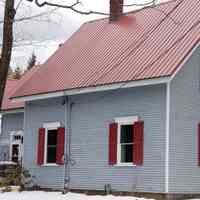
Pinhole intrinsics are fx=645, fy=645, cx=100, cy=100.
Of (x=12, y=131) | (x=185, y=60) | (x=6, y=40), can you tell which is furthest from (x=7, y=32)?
(x=12, y=131)

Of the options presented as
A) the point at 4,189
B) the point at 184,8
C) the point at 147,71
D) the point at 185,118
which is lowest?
the point at 4,189

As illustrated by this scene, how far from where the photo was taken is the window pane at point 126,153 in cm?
2222

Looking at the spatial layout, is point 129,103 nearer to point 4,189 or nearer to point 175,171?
point 175,171

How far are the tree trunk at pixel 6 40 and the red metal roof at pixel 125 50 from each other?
963 cm

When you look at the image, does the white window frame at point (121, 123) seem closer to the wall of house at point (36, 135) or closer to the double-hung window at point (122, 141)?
the double-hung window at point (122, 141)

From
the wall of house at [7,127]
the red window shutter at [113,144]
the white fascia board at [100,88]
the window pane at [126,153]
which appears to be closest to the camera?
the white fascia board at [100,88]

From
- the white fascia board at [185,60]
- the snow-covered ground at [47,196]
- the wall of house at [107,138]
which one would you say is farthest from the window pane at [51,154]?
the white fascia board at [185,60]

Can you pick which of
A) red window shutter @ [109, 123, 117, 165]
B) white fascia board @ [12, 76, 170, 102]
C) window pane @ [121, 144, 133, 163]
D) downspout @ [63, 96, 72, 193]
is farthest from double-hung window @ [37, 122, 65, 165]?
window pane @ [121, 144, 133, 163]

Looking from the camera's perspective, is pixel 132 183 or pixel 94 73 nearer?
pixel 132 183

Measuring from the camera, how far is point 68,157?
2469cm

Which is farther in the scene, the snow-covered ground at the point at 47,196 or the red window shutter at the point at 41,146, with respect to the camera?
the red window shutter at the point at 41,146

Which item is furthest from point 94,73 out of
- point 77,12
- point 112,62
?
point 77,12

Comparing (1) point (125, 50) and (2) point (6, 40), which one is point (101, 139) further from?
(2) point (6, 40)

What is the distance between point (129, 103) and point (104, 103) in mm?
1415
